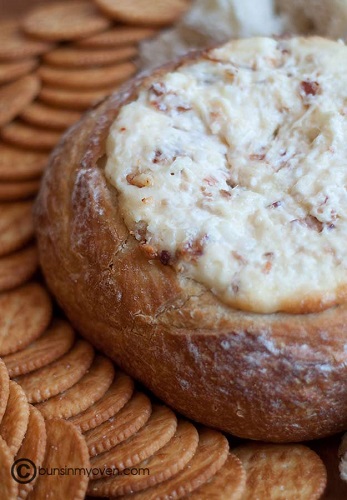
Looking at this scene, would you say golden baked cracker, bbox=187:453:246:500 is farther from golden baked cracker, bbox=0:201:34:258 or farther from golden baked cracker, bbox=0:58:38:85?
golden baked cracker, bbox=0:58:38:85

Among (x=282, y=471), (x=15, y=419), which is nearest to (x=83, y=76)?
(x=15, y=419)

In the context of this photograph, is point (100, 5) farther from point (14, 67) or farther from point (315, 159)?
point (315, 159)

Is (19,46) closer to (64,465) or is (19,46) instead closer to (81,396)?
(81,396)

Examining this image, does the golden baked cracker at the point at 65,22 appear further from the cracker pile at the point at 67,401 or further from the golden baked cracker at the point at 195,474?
the golden baked cracker at the point at 195,474

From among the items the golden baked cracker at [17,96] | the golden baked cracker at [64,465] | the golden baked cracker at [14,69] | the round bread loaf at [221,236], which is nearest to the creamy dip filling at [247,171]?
the round bread loaf at [221,236]

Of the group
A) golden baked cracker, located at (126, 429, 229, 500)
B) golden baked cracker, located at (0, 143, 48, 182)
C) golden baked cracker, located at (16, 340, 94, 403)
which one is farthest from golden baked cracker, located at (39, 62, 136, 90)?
golden baked cracker, located at (126, 429, 229, 500)

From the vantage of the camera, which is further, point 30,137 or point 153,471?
point 30,137
